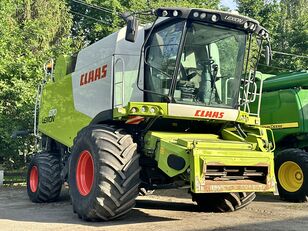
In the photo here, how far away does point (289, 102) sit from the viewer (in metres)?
11.2

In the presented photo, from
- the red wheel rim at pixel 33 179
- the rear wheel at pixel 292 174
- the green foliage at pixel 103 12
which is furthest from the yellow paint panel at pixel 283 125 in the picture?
the green foliage at pixel 103 12

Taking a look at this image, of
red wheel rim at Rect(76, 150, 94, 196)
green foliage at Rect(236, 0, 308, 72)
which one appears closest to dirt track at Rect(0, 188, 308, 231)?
red wheel rim at Rect(76, 150, 94, 196)

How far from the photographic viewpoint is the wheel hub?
10258 mm

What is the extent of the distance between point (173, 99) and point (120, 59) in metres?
1.45

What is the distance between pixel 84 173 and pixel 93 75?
7.35 ft

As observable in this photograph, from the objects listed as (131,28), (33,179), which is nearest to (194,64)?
(131,28)

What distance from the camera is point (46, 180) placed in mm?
10055

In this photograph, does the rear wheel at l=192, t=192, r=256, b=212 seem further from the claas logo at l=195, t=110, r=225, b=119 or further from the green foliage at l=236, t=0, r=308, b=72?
the green foliage at l=236, t=0, r=308, b=72

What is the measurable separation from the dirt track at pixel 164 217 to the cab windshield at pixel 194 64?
6.15 feet

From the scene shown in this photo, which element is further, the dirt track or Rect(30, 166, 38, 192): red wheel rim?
Rect(30, 166, 38, 192): red wheel rim

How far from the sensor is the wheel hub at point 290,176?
33.7ft

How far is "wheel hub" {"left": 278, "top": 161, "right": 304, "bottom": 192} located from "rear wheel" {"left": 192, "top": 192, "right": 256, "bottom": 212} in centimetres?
225

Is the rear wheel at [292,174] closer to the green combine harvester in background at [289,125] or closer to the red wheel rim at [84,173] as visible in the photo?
the green combine harvester in background at [289,125]

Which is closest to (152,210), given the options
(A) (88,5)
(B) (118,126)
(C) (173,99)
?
(B) (118,126)
